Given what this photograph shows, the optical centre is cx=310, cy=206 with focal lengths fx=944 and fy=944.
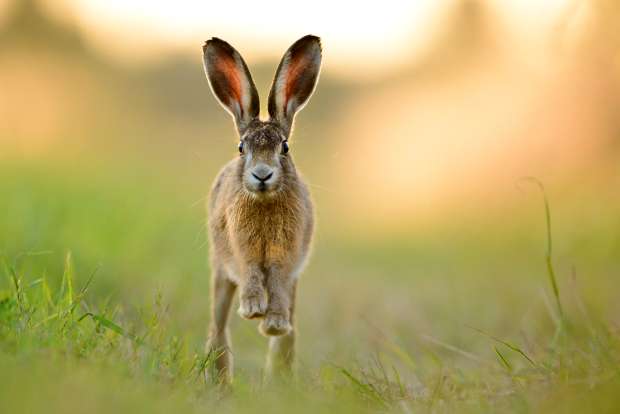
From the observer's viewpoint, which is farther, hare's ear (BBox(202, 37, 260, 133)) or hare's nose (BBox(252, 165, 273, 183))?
hare's ear (BBox(202, 37, 260, 133))

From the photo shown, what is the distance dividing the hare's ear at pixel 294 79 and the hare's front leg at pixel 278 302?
102 centimetres

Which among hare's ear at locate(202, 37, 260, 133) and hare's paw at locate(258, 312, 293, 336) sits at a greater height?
hare's ear at locate(202, 37, 260, 133)

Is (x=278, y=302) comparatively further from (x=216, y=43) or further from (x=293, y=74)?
(x=216, y=43)

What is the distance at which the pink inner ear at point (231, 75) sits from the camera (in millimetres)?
6321

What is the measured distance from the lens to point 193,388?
4797 mm

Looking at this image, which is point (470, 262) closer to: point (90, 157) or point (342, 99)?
point (90, 157)

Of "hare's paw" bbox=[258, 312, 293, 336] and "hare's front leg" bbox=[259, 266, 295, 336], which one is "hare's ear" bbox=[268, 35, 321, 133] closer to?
"hare's front leg" bbox=[259, 266, 295, 336]

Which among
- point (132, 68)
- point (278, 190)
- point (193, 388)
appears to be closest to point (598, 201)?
point (278, 190)

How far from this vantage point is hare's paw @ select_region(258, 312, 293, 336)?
558 centimetres

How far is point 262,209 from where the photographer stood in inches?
239

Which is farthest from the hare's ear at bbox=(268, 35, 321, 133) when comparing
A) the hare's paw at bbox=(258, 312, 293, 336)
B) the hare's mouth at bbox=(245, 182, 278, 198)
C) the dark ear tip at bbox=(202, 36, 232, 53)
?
the hare's paw at bbox=(258, 312, 293, 336)

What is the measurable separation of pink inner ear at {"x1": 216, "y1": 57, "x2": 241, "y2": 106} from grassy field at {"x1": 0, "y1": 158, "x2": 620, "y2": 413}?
1477 millimetres

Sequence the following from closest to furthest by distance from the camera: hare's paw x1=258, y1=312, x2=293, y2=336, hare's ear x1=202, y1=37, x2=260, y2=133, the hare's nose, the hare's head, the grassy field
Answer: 1. the grassy field
2. hare's paw x1=258, y1=312, x2=293, y2=336
3. the hare's nose
4. the hare's head
5. hare's ear x1=202, y1=37, x2=260, y2=133

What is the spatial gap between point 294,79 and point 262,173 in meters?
0.94
